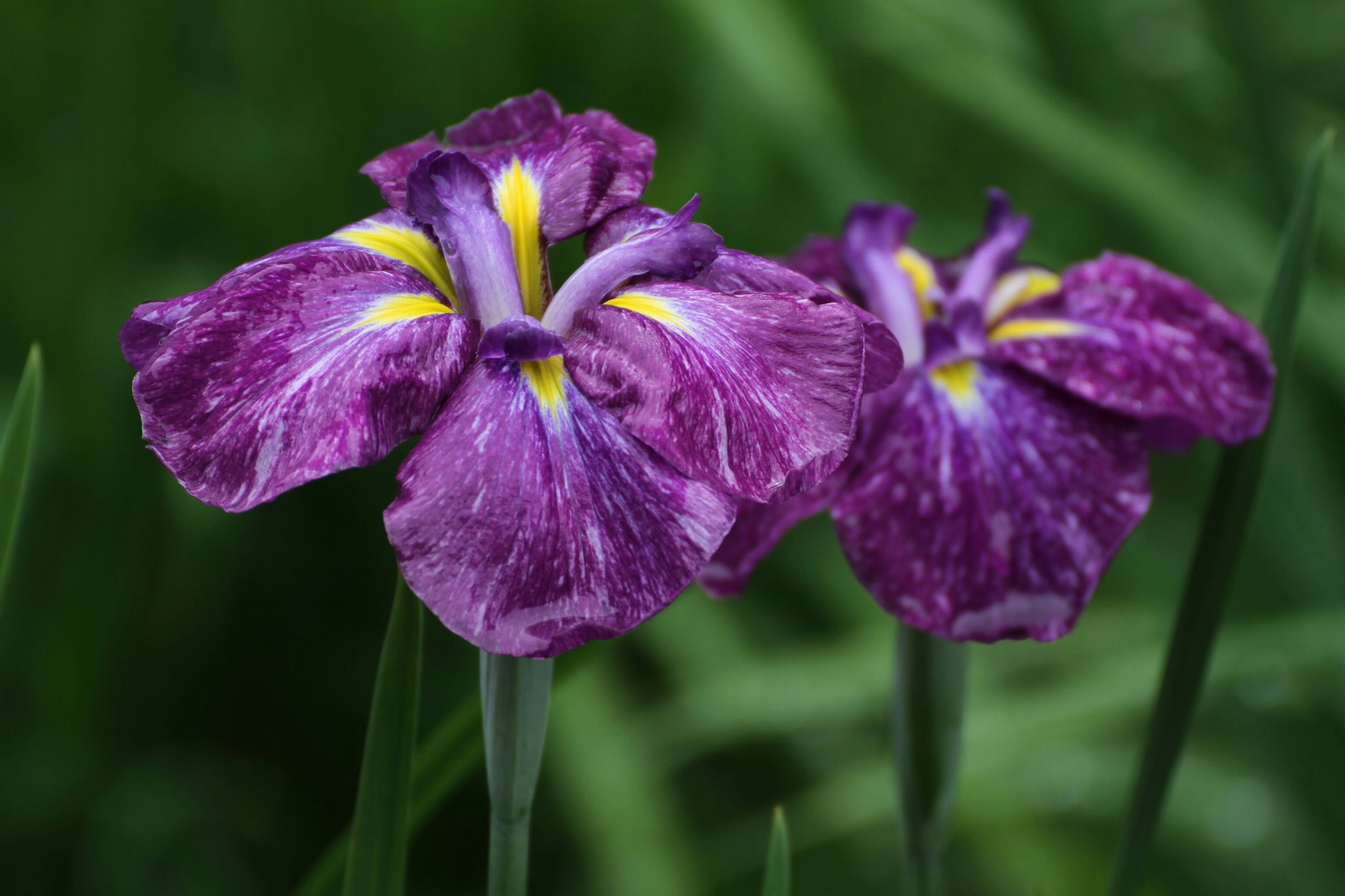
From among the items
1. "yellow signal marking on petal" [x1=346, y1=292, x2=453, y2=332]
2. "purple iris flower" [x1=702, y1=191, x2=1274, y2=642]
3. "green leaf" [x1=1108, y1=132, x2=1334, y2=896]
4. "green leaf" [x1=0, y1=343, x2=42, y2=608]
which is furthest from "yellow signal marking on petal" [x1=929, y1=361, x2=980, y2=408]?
"green leaf" [x1=0, y1=343, x2=42, y2=608]

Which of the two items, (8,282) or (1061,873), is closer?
(1061,873)

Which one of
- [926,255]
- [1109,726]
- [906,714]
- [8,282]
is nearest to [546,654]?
[906,714]

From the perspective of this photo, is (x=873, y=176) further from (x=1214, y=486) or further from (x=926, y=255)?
(x=1214, y=486)

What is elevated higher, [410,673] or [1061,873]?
[410,673]

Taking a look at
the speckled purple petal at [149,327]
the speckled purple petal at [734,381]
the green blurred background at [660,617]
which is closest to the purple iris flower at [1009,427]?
the speckled purple petal at [734,381]

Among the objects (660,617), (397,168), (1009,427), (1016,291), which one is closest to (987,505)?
(1009,427)

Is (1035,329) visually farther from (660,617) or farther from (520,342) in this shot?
(660,617)
